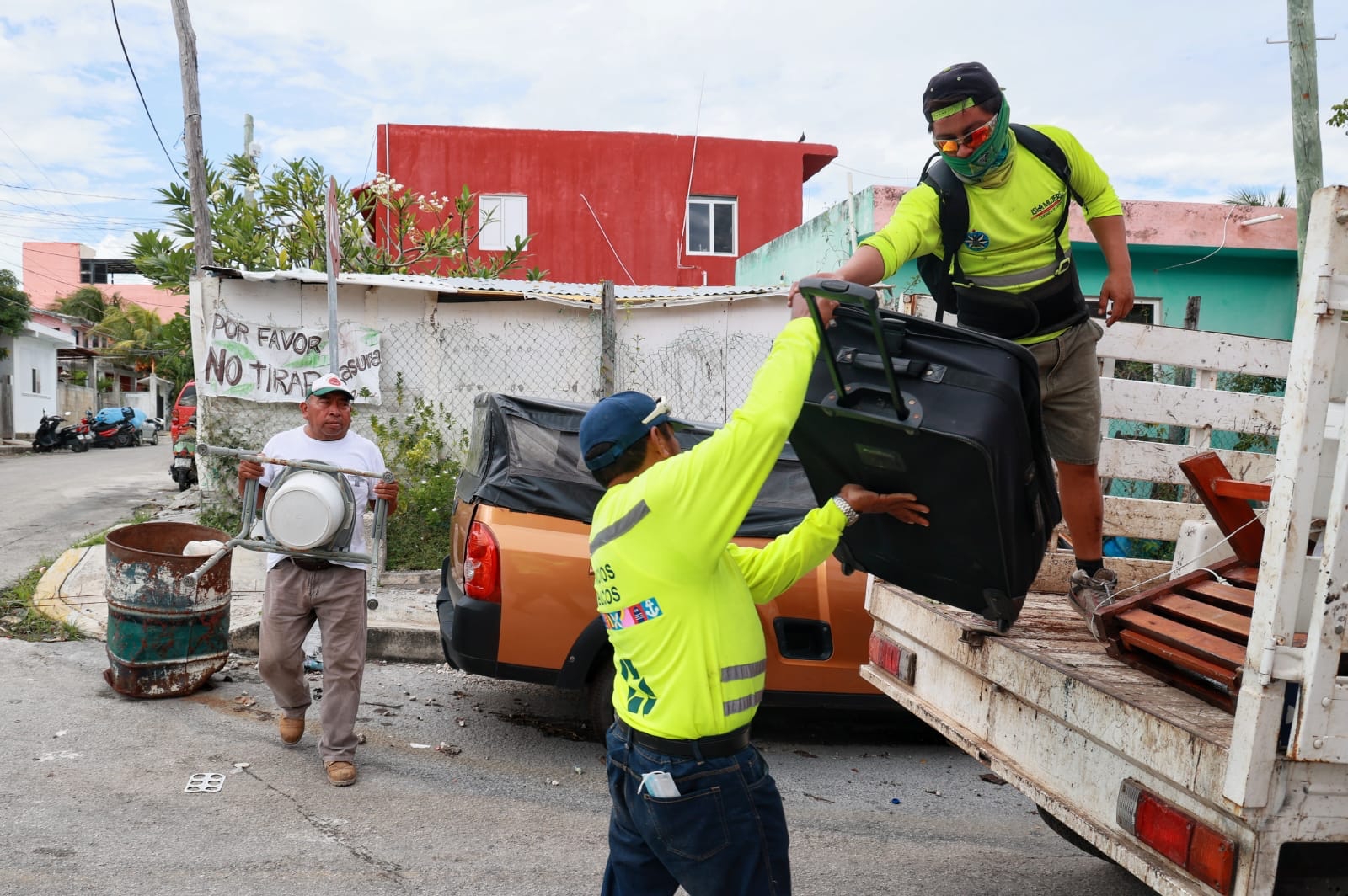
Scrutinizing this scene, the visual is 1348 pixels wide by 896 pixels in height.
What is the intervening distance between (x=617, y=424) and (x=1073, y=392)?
1.75 metres

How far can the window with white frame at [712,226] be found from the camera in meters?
20.5

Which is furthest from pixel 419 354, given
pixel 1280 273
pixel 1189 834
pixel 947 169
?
pixel 1280 273

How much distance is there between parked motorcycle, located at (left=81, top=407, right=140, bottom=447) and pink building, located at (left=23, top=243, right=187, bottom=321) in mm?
26490

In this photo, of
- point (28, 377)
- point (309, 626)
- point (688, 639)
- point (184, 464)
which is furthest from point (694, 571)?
point (28, 377)

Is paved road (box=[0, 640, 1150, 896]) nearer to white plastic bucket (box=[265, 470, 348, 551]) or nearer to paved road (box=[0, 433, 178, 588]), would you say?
white plastic bucket (box=[265, 470, 348, 551])

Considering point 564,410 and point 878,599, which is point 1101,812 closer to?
point 878,599

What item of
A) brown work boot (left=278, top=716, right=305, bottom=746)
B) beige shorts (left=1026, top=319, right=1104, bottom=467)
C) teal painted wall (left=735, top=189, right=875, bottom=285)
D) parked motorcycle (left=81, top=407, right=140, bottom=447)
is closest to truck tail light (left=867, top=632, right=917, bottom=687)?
beige shorts (left=1026, top=319, right=1104, bottom=467)

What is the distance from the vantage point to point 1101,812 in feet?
8.18

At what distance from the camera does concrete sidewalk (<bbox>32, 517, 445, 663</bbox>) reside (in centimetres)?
683

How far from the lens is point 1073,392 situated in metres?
3.39

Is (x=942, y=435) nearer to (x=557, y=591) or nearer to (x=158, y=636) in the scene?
(x=557, y=591)

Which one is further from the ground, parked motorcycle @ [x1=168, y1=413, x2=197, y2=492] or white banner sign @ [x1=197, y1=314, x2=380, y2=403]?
white banner sign @ [x1=197, y1=314, x2=380, y2=403]

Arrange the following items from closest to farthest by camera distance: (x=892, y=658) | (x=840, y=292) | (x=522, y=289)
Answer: (x=840, y=292) → (x=892, y=658) → (x=522, y=289)

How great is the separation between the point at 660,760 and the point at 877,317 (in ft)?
3.60
